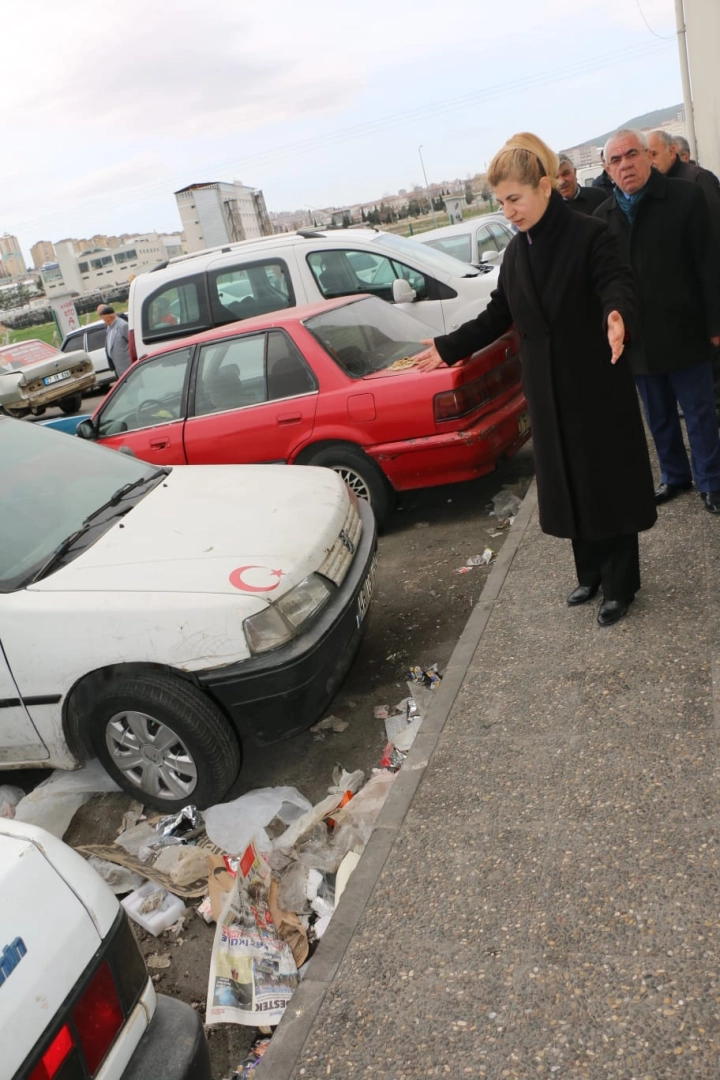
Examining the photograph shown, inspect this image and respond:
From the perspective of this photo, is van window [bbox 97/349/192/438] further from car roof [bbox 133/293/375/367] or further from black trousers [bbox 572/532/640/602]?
black trousers [bbox 572/532/640/602]

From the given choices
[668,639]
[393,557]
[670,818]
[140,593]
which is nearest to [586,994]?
[670,818]

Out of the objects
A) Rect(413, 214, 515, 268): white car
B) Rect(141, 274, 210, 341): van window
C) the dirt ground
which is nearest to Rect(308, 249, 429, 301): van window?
Rect(141, 274, 210, 341): van window

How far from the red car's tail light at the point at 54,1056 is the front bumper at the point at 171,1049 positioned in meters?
0.22

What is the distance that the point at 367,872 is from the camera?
126 inches

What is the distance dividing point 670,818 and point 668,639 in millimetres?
1172

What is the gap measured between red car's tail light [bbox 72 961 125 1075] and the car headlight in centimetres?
Answer: 182

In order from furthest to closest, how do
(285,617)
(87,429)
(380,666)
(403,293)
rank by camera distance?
(403,293) < (87,429) < (380,666) < (285,617)

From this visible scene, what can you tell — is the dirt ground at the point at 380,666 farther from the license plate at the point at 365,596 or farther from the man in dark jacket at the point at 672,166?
the man in dark jacket at the point at 672,166

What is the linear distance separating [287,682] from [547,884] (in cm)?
126

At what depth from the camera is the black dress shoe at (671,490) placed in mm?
5531

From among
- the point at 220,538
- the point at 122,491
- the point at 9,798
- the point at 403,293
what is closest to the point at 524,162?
the point at 220,538

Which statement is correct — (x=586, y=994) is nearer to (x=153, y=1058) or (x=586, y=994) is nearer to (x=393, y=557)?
(x=153, y=1058)

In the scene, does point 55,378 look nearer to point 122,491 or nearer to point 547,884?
point 122,491

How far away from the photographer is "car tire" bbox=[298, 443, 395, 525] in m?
6.36
